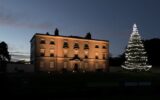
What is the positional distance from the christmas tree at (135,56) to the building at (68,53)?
12.6m

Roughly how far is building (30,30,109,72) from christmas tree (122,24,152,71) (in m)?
12.6

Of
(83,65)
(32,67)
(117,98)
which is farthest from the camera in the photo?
(83,65)

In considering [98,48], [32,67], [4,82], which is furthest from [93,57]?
[4,82]

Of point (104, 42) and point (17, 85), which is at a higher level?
point (104, 42)

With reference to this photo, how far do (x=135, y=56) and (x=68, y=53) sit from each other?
54.1 feet

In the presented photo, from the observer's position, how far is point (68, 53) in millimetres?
70188

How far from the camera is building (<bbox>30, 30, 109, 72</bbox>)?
6681cm

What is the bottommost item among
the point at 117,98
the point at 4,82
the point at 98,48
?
the point at 117,98

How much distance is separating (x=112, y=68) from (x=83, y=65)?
7602 millimetres

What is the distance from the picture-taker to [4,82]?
2208 centimetres

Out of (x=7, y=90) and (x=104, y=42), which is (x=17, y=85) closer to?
(x=7, y=90)

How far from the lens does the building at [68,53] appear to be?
66.8 meters

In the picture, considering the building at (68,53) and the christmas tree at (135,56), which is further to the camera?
the building at (68,53)

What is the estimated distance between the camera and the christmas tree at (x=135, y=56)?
6075 cm
